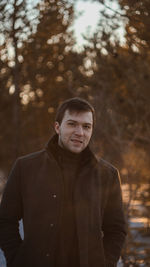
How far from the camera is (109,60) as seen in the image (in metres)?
11.3

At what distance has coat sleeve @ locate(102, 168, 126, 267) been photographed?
2.77m

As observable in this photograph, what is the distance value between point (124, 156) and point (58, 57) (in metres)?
7.30

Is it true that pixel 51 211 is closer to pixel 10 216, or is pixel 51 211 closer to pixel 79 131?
pixel 10 216

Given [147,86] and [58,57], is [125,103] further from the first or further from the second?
[58,57]

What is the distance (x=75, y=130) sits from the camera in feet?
8.89

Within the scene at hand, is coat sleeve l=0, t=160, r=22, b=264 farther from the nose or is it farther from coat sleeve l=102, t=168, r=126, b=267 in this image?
coat sleeve l=102, t=168, r=126, b=267

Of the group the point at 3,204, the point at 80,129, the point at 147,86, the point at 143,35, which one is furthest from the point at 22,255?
the point at 147,86

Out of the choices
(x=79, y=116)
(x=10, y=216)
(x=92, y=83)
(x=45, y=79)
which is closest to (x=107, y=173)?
(x=79, y=116)

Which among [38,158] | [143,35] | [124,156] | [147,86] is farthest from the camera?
[147,86]

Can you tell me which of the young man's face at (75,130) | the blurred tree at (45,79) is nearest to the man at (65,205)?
the young man's face at (75,130)

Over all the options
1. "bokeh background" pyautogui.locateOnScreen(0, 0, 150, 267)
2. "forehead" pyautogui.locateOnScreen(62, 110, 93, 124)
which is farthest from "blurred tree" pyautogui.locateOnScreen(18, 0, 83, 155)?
"forehead" pyautogui.locateOnScreen(62, 110, 93, 124)

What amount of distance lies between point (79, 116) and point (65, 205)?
601mm

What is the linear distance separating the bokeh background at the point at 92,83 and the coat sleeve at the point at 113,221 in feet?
4.86

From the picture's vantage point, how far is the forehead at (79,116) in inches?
107
